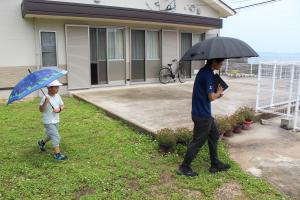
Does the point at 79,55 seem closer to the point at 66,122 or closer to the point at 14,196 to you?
the point at 66,122

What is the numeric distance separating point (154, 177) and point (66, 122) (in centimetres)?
333

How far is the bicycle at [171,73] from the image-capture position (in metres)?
13.2

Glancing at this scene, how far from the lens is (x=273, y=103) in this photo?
25.0 ft

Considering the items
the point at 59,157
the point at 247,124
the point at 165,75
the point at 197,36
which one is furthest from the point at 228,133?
the point at 197,36

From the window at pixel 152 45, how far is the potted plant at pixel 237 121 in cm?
717

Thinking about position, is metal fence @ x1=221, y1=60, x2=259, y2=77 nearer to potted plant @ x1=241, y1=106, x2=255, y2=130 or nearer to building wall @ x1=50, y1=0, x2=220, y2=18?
building wall @ x1=50, y1=0, x2=220, y2=18

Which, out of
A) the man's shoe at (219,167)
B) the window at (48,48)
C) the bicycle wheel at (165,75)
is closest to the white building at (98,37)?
the window at (48,48)

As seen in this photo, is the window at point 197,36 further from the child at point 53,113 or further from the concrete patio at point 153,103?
the child at point 53,113

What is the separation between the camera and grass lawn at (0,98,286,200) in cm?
361

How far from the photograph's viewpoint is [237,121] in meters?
6.05

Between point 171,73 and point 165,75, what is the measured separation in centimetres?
28

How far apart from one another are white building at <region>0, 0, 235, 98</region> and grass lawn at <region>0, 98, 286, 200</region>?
4.66 meters

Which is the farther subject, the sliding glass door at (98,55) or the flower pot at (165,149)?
the sliding glass door at (98,55)

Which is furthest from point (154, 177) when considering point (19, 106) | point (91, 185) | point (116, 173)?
point (19, 106)
